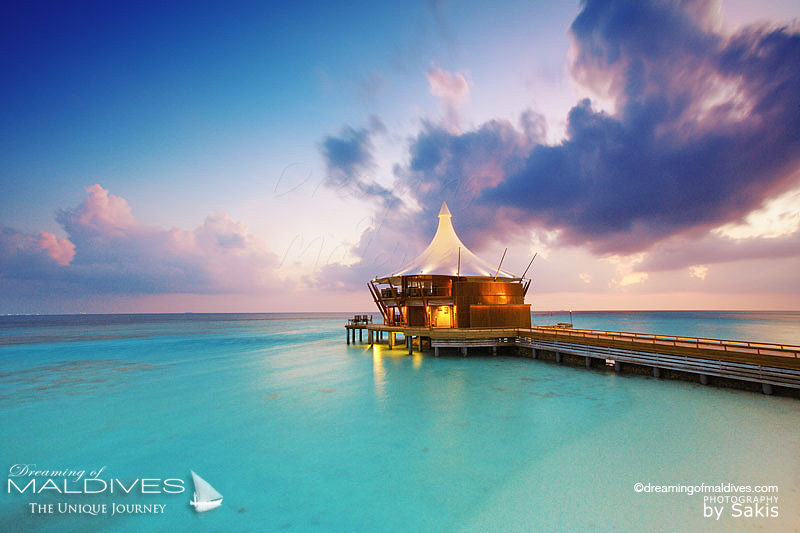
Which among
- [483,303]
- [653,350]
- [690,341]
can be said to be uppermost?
[483,303]

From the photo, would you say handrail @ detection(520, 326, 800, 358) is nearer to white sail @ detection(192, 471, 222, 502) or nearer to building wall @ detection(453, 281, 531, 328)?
building wall @ detection(453, 281, 531, 328)

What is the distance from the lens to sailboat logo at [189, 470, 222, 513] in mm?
6324

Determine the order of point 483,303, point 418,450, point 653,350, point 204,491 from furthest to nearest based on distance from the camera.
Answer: point 483,303 < point 653,350 < point 418,450 < point 204,491

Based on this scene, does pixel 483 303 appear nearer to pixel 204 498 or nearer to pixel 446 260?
pixel 446 260

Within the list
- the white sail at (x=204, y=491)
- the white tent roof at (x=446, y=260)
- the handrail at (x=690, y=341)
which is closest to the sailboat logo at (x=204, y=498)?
the white sail at (x=204, y=491)

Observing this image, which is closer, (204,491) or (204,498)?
(204,498)

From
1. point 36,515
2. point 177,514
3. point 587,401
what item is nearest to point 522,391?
point 587,401

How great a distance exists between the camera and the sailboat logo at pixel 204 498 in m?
6.32

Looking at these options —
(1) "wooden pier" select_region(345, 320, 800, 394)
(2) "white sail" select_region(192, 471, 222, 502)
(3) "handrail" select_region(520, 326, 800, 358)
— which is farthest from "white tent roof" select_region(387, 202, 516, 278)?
(2) "white sail" select_region(192, 471, 222, 502)

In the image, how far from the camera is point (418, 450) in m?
8.45

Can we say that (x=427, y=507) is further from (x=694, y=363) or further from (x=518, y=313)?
(x=518, y=313)

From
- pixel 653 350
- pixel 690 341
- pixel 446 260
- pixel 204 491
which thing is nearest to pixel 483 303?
pixel 446 260

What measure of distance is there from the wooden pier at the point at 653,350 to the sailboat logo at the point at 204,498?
15758 mm

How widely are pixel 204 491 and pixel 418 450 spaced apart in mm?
4724
